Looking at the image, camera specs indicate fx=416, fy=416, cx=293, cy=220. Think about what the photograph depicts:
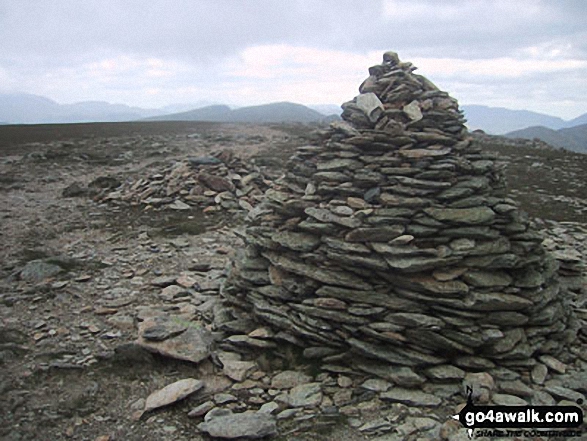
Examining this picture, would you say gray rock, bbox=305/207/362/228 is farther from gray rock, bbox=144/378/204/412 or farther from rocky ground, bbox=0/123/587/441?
gray rock, bbox=144/378/204/412

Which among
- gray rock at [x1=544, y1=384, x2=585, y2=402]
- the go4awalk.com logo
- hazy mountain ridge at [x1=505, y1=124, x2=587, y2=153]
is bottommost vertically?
the go4awalk.com logo

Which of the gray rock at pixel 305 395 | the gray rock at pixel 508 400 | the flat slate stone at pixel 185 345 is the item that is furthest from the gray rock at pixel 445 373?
the flat slate stone at pixel 185 345

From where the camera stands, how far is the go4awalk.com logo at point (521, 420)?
20.2ft

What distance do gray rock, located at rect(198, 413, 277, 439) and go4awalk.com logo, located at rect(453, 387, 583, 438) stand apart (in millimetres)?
2891

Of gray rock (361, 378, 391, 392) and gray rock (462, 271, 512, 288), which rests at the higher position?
gray rock (462, 271, 512, 288)

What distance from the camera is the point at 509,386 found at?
692 centimetres

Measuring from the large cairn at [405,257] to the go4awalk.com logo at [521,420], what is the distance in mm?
798

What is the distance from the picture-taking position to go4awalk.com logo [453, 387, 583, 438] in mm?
6164

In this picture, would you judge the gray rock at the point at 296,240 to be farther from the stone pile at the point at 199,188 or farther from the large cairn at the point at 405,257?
the stone pile at the point at 199,188

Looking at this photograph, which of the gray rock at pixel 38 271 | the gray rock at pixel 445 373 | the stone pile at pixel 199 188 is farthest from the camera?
the stone pile at pixel 199 188

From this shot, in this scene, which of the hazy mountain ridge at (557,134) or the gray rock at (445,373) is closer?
the gray rock at (445,373)

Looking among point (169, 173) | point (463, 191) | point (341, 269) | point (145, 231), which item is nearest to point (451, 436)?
point (341, 269)

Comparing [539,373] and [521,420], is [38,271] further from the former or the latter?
[539,373]

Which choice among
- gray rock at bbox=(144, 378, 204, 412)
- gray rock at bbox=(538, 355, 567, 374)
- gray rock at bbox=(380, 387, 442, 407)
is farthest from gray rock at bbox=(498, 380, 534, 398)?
gray rock at bbox=(144, 378, 204, 412)
